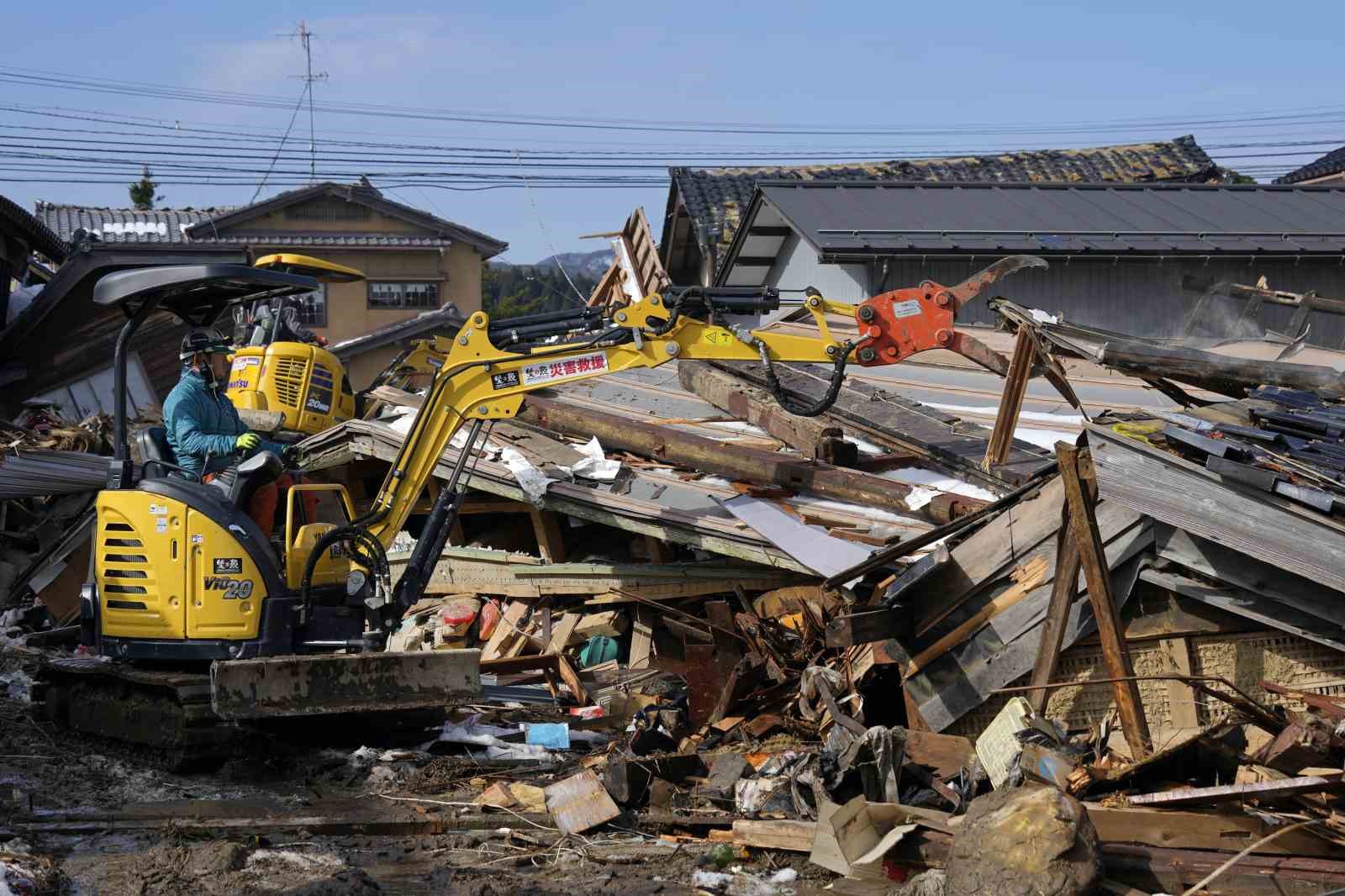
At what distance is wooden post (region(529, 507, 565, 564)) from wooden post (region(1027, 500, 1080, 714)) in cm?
593

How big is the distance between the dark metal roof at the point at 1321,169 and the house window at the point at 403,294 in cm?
2232

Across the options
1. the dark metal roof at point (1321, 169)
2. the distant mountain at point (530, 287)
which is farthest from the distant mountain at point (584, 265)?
the dark metal roof at point (1321, 169)

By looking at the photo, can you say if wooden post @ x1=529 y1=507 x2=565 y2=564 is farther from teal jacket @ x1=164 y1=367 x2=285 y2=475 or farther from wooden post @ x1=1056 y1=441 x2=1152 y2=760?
wooden post @ x1=1056 y1=441 x2=1152 y2=760

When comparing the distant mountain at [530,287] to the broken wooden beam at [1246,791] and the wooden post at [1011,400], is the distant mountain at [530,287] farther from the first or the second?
the broken wooden beam at [1246,791]

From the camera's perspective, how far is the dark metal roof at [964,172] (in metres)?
24.8

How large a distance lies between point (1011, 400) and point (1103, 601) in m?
3.26

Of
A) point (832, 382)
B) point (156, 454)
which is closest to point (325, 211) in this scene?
point (156, 454)

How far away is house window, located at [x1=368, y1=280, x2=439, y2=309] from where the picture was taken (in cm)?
3564

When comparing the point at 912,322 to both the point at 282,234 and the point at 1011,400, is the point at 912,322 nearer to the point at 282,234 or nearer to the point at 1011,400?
the point at 1011,400

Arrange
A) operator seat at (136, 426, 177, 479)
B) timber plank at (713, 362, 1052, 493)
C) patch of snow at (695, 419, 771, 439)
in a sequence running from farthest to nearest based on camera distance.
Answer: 1. patch of snow at (695, 419, 771, 439)
2. timber plank at (713, 362, 1052, 493)
3. operator seat at (136, 426, 177, 479)

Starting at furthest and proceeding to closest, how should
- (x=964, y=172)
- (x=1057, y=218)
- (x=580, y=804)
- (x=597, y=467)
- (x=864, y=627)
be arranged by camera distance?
1. (x=964, y=172)
2. (x=1057, y=218)
3. (x=597, y=467)
4. (x=864, y=627)
5. (x=580, y=804)

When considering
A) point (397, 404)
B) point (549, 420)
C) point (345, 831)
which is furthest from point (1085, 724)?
point (397, 404)

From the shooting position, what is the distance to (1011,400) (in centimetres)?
973

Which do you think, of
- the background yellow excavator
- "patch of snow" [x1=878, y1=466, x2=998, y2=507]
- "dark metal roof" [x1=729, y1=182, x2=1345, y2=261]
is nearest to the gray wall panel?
"dark metal roof" [x1=729, y1=182, x2=1345, y2=261]
